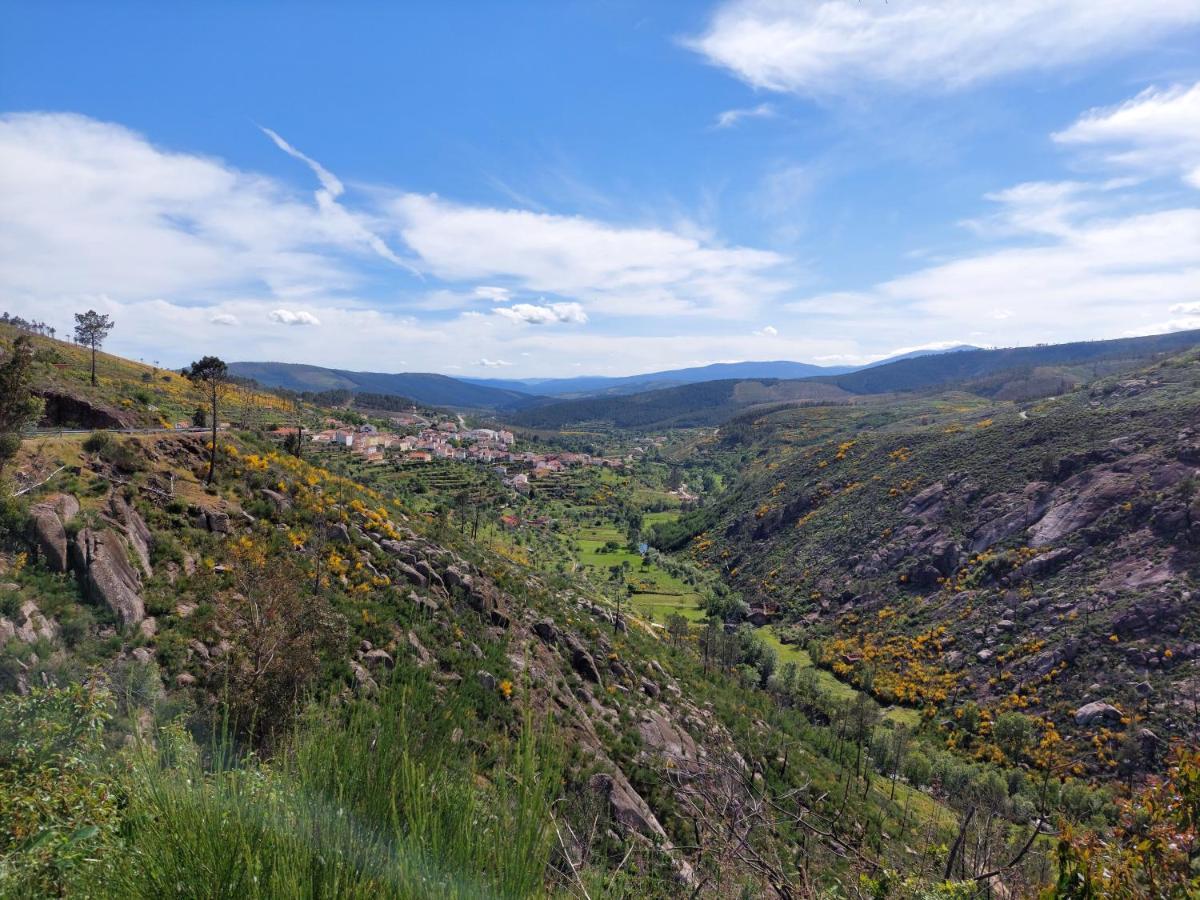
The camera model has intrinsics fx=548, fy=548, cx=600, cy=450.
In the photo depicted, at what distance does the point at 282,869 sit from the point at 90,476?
16197 mm

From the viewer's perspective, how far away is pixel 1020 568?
46.6 m

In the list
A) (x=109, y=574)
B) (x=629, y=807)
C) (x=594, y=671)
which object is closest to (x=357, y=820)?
(x=109, y=574)

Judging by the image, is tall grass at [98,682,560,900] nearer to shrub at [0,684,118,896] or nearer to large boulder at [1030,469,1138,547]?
shrub at [0,684,118,896]

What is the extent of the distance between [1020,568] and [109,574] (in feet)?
192

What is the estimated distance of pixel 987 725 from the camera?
36125 millimetres

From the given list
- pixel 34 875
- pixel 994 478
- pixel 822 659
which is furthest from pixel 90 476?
pixel 994 478

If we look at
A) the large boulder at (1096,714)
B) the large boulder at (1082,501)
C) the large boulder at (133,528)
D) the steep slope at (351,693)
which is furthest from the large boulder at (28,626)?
the large boulder at (1082,501)

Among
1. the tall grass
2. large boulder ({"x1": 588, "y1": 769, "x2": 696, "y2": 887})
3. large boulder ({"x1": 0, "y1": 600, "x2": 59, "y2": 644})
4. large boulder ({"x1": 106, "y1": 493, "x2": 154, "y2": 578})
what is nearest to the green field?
large boulder ({"x1": 588, "y1": 769, "x2": 696, "y2": 887})

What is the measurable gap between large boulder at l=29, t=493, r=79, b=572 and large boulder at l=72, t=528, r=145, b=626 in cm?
20

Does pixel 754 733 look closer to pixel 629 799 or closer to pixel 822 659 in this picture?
pixel 629 799

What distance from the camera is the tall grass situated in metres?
1.80

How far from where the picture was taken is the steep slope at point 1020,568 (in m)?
34.2

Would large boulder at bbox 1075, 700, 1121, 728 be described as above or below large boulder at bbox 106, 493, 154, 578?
below

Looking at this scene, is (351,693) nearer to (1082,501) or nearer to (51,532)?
(51,532)
